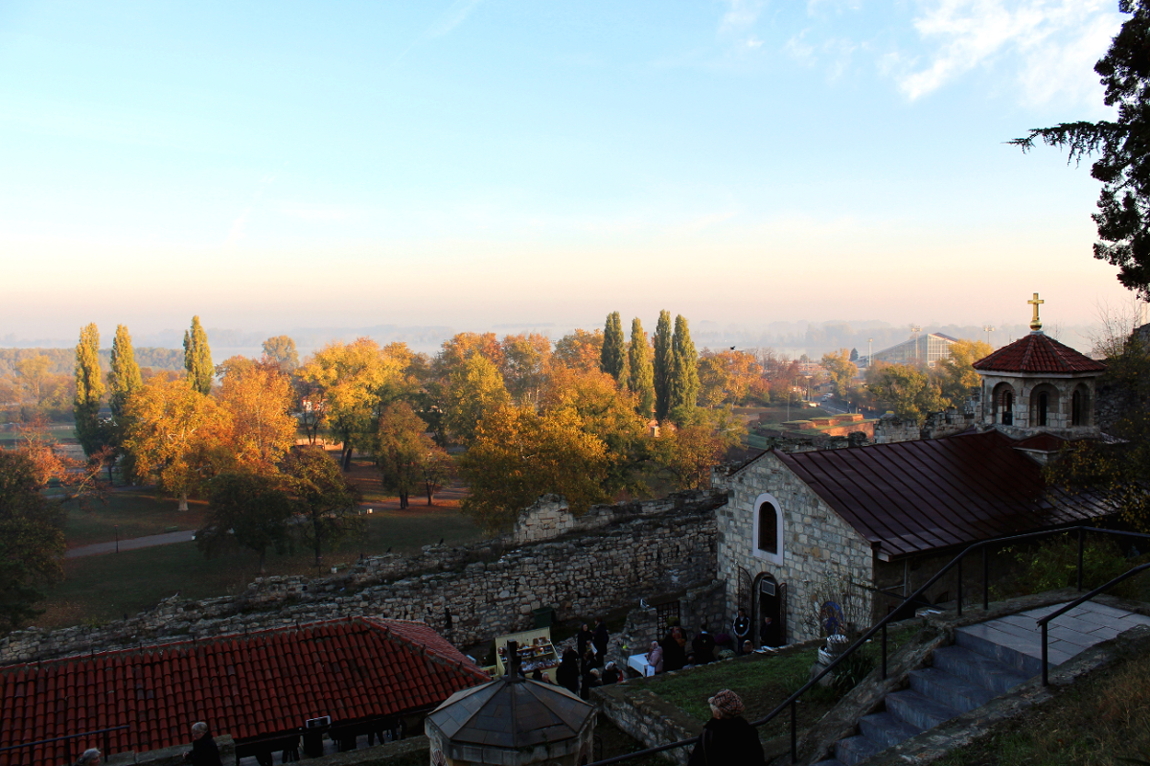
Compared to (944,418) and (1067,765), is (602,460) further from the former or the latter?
(1067,765)

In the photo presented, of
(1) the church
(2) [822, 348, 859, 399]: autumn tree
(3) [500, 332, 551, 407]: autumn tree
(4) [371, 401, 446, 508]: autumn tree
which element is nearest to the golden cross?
(1) the church

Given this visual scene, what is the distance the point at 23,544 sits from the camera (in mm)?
22594

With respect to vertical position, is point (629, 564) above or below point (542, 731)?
below

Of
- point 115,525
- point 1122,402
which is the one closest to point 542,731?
point 1122,402

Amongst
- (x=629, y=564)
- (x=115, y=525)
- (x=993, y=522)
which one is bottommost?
(x=115, y=525)

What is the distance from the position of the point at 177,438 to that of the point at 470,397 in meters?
18.5

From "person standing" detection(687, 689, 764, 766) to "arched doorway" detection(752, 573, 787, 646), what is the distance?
9.04m

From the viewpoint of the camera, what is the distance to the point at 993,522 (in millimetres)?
13711

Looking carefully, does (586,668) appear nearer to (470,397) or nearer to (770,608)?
(770,608)

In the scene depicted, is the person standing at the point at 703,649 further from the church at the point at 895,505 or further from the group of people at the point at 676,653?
the church at the point at 895,505

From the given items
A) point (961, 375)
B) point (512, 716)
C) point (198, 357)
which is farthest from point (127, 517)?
point (961, 375)

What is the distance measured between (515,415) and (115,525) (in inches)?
842

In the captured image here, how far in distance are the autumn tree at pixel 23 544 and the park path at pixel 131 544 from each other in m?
3.32

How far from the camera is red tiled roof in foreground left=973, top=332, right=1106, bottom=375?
1630 cm
